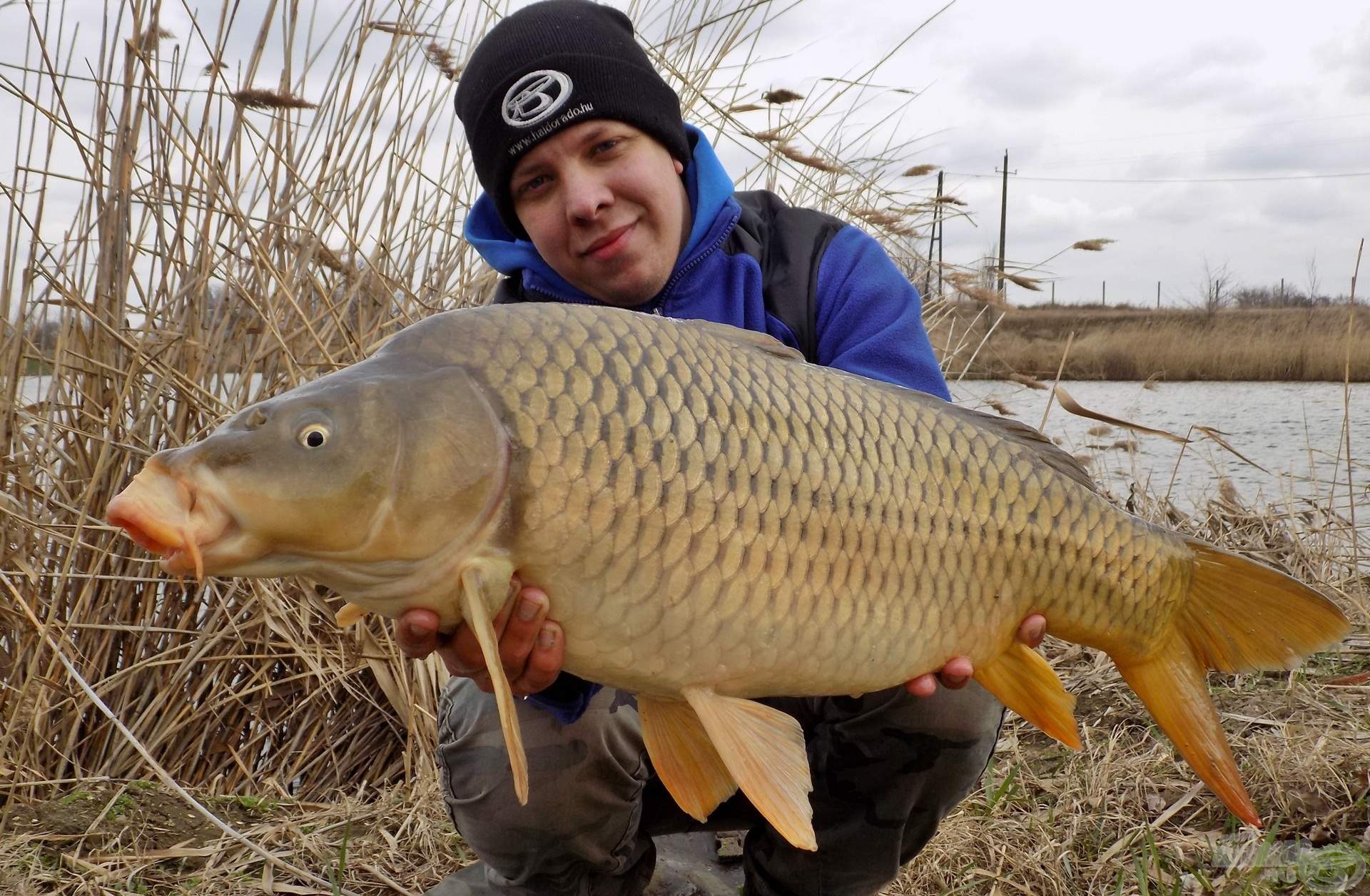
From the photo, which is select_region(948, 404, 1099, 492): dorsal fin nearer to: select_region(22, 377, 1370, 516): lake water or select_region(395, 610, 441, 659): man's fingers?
select_region(395, 610, 441, 659): man's fingers

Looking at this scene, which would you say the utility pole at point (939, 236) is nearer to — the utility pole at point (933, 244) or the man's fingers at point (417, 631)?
the utility pole at point (933, 244)

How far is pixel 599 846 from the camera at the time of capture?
1.57 m

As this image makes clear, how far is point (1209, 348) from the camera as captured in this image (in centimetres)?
1286

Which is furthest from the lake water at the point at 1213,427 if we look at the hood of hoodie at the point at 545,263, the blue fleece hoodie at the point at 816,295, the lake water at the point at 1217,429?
the blue fleece hoodie at the point at 816,295

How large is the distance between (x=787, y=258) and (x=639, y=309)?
0.25 m

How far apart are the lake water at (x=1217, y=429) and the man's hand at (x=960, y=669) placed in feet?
5.43

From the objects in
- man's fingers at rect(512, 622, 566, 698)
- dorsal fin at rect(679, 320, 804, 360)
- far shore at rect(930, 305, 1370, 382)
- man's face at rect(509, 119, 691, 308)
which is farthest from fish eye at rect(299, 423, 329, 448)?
far shore at rect(930, 305, 1370, 382)

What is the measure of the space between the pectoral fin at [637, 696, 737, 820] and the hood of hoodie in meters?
0.75

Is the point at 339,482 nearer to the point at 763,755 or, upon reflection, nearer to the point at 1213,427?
the point at 763,755

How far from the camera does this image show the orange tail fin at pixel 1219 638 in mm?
1353

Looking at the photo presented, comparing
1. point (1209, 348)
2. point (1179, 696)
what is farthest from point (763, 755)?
point (1209, 348)

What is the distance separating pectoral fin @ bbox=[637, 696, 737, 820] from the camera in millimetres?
1204

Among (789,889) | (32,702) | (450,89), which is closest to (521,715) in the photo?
(789,889)

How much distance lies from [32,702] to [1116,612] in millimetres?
1797
